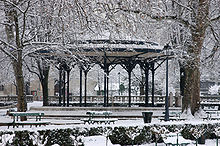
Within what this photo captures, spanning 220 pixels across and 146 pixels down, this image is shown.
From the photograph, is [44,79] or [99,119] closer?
[99,119]

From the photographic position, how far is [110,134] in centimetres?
1430

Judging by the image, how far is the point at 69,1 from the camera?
10.4 m

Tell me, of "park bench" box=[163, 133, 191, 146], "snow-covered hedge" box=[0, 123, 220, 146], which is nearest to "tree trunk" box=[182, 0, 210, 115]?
"snow-covered hedge" box=[0, 123, 220, 146]

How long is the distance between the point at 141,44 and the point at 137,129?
457 inches

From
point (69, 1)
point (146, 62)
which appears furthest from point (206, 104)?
point (69, 1)

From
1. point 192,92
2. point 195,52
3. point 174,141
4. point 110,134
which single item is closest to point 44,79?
point 192,92

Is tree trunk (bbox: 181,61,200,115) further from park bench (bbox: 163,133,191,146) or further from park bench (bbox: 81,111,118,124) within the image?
park bench (bbox: 163,133,191,146)

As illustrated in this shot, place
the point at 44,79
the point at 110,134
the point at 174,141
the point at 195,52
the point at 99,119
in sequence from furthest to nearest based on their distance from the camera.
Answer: the point at 44,79 → the point at 195,52 → the point at 99,119 → the point at 110,134 → the point at 174,141

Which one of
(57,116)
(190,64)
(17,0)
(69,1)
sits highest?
(17,0)

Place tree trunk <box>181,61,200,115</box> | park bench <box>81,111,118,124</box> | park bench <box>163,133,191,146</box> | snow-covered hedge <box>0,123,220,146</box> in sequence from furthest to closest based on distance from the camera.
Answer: tree trunk <box>181,61,200,115</box>, park bench <box>81,111,118,124</box>, park bench <box>163,133,191,146</box>, snow-covered hedge <box>0,123,220,146</box>

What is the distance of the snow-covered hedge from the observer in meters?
13.0

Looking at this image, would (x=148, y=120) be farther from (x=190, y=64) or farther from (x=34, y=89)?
(x=34, y=89)

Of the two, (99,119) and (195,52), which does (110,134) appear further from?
(195,52)

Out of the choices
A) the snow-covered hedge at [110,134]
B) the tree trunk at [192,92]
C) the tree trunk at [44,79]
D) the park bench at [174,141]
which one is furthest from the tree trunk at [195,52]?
the tree trunk at [44,79]
